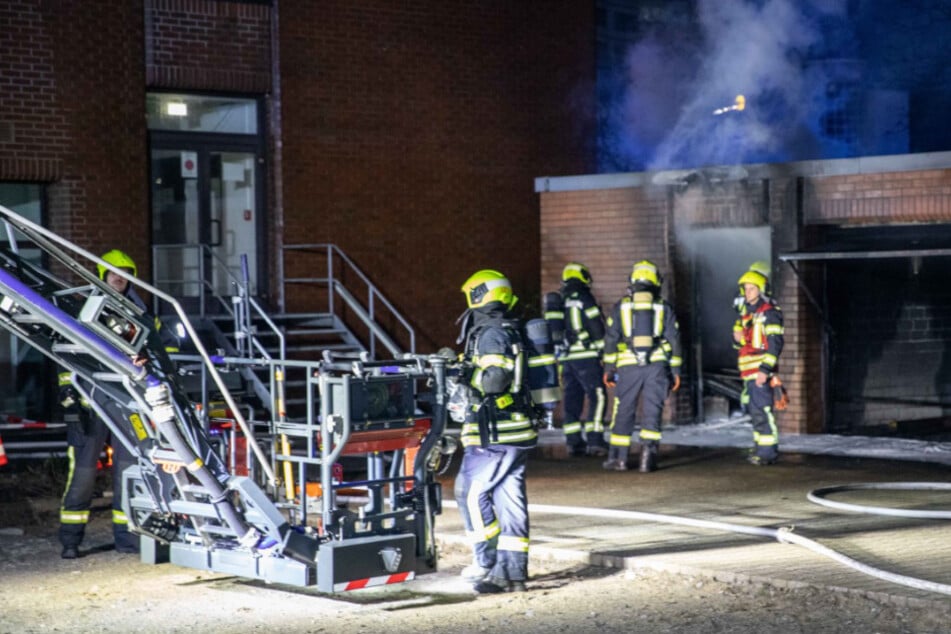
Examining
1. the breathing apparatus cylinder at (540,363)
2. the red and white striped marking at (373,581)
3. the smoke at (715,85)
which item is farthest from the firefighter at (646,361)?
the smoke at (715,85)

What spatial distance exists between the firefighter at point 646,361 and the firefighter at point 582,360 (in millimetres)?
981

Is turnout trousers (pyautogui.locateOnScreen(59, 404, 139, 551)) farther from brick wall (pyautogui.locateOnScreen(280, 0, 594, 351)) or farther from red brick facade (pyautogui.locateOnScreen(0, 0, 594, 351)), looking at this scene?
brick wall (pyautogui.locateOnScreen(280, 0, 594, 351))

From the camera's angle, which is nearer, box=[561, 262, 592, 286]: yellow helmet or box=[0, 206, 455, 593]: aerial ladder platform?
box=[0, 206, 455, 593]: aerial ladder platform

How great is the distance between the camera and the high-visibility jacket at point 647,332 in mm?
12672

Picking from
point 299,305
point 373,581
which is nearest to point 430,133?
point 299,305

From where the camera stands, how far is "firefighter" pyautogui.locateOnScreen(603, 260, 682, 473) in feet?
41.7

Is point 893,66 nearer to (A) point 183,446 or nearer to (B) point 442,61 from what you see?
(B) point 442,61

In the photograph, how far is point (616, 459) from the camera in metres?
13.0

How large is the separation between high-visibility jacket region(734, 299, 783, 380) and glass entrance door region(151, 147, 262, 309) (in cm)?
625

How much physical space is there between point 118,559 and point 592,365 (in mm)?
5740

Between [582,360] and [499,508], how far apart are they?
5575mm

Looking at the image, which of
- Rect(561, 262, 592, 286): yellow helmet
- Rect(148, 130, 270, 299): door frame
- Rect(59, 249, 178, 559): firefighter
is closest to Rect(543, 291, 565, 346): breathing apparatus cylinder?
Rect(561, 262, 592, 286): yellow helmet

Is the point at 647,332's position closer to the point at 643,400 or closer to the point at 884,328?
the point at 643,400

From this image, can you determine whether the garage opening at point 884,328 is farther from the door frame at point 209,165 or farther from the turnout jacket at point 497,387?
the turnout jacket at point 497,387
